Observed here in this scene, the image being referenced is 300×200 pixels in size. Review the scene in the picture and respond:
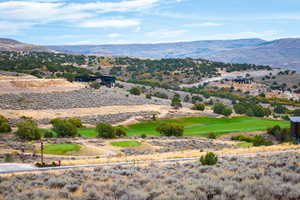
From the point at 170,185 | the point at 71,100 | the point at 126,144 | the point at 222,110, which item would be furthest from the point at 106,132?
the point at 170,185

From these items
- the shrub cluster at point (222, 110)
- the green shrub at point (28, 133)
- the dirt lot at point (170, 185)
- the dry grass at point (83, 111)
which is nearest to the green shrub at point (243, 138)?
the shrub cluster at point (222, 110)

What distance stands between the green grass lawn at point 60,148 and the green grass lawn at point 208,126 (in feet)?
44.5

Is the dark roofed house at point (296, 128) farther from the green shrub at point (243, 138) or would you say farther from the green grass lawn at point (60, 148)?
the green grass lawn at point (60, 148)

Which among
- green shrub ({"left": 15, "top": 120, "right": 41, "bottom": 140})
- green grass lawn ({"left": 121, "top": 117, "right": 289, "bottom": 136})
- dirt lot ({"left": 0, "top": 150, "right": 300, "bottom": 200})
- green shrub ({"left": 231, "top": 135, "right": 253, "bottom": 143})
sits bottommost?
green grass lawn ({"left": 121, "top": 117, "right": 289, "bottom": 136})

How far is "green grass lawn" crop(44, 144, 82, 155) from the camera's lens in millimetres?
35734

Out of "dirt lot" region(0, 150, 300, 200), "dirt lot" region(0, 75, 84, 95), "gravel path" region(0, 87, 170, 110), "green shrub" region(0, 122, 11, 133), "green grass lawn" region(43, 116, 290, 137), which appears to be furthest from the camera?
"dirt lot" region(0, 75, 84, 95)

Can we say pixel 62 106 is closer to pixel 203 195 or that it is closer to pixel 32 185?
pixel 32 185

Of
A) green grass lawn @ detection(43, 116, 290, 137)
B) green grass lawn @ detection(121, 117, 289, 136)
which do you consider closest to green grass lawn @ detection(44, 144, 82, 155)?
green grass lawn @ detection(43, 116, 290, 137)

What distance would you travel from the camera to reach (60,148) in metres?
36.9

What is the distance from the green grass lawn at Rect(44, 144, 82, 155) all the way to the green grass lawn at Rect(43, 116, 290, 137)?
13.6m

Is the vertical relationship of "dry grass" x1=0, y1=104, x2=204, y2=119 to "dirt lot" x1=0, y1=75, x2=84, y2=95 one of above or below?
below

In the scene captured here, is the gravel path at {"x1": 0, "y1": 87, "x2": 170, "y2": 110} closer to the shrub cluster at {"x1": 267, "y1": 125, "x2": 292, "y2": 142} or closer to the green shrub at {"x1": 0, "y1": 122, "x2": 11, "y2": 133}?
the green shrub at {"x1": 0, "y1": 122, "x2": 11, "y2": 133}

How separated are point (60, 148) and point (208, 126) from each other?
106 ft

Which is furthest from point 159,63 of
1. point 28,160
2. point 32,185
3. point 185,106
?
point 32,185
